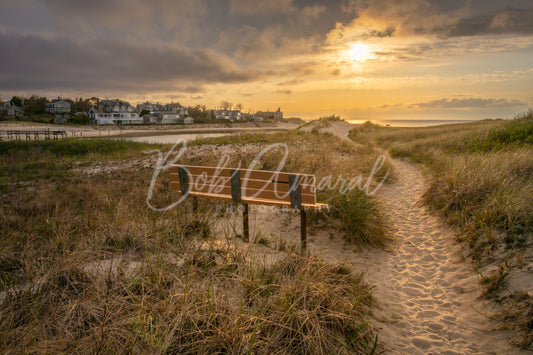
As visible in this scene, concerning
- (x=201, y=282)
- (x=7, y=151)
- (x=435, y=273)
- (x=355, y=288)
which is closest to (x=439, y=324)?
(x=355, y=288)

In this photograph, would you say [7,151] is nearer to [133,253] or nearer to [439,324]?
[133,253]

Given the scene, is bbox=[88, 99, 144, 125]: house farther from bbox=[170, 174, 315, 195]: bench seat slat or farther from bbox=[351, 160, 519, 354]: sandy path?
bbox=[351, 160, 519, 354]: sandy path

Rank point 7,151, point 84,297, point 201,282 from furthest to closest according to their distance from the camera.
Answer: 1. point 7,151
2. point 201,282
3. point 84,297

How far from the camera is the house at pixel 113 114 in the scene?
79562 mm

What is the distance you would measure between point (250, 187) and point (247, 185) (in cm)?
7

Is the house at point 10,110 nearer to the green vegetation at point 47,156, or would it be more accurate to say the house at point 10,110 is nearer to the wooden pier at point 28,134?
the wooden pier at point 28,134

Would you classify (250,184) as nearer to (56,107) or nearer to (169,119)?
(169,119)

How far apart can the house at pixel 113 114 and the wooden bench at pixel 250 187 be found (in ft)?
279

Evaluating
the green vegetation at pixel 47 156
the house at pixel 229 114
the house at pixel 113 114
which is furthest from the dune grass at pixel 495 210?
the house at pixel 229 114

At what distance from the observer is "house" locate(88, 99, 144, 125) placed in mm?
79562

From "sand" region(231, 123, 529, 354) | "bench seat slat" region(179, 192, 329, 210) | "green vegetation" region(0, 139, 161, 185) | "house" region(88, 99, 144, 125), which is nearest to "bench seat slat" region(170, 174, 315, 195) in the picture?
"bench seat slat" region(179, 192, 329, 210)

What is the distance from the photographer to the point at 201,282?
3.08m

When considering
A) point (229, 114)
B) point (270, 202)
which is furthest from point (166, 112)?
point (270, 202)

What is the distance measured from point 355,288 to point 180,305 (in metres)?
2.01
